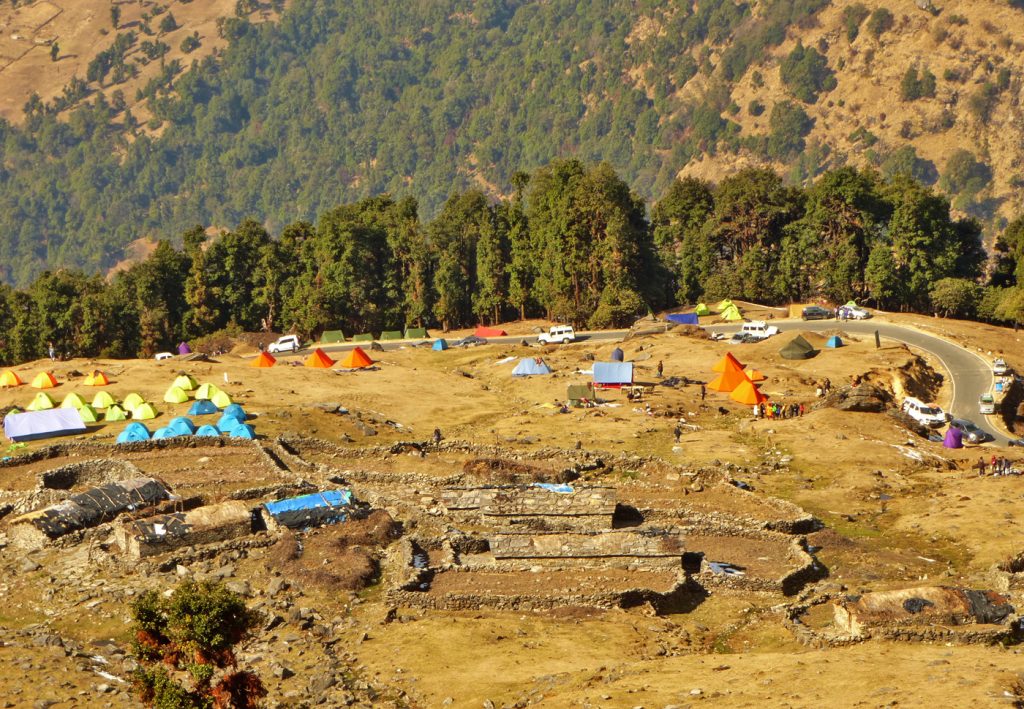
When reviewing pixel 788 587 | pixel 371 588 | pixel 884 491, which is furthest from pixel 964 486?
pixel 371 588

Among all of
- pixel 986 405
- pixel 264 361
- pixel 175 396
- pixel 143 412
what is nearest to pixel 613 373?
pixel 986 405

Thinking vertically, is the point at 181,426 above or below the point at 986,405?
above

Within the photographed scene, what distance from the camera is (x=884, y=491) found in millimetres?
44906

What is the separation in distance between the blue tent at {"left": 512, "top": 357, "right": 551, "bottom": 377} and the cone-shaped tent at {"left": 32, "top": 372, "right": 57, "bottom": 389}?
26.0m

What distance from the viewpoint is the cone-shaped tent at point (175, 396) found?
202 ft

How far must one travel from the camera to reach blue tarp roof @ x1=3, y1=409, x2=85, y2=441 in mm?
55188

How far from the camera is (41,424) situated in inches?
2213

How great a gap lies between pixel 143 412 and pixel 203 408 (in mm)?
2877

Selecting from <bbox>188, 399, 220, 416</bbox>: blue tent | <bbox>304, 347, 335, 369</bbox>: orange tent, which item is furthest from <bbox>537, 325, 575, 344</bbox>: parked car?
<bbox>188, 399, 220, 416</bbox>: blue tent

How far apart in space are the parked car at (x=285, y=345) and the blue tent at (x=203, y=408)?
28.7 metres

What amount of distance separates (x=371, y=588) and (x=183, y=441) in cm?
1950

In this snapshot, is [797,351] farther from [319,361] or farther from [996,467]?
[319,361]

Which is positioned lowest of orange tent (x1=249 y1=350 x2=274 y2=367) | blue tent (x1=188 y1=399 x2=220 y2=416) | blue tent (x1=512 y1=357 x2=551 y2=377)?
blue tent (x1=512 y1=357 x2=551 y2=377)

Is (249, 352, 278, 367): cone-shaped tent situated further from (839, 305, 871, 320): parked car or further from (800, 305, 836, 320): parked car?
(839, 305, 871, 320): parked car
